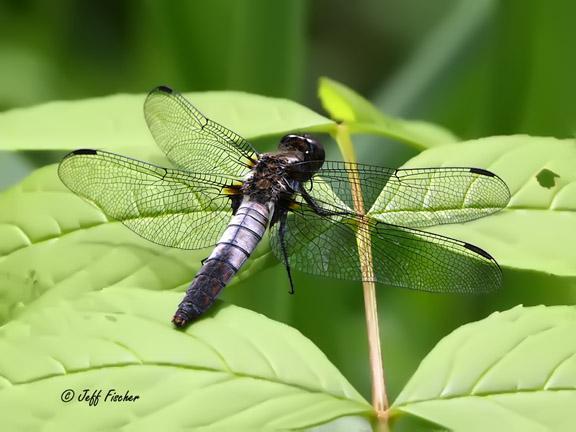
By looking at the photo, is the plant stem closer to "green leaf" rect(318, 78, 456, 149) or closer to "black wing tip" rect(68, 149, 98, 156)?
"green leaf" rect(318, 78, 456, 149)

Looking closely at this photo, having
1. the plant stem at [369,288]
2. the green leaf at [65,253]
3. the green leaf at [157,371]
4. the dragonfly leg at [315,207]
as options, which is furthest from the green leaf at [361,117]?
the green leaf at [157,371]

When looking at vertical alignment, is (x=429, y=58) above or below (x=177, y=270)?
above

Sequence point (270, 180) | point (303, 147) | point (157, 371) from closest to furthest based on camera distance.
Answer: point (157, 371) < point (270, 180) < point (303, 147)

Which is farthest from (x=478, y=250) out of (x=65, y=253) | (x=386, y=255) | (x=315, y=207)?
(x=65, y=253)

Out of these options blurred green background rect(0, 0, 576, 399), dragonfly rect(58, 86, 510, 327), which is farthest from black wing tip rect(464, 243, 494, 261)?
blurred green background rect(0, 0, 576, 399)

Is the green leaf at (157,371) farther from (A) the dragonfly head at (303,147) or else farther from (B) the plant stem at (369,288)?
(A) the dragonfly head at (303,147)

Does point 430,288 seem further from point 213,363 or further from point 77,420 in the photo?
point 77,420

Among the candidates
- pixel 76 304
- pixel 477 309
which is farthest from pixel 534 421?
pixel 477 309

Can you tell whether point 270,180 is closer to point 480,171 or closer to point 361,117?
point 361,117
